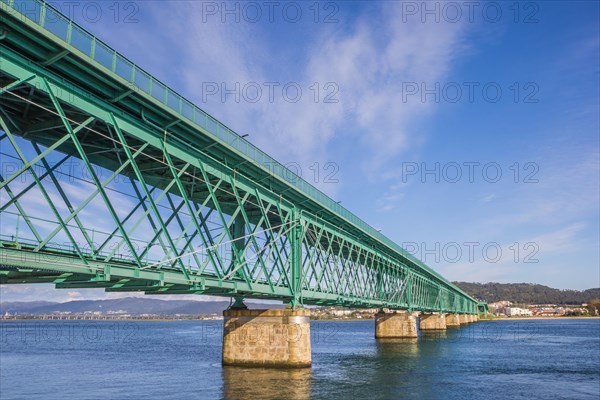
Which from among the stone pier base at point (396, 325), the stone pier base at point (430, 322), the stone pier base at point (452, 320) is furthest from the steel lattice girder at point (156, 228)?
the stone pier base at point (452, 320)

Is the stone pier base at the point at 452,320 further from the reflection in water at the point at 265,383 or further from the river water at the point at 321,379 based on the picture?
the reflection in water at the point at 265,383

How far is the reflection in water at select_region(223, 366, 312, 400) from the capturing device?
91.7ft

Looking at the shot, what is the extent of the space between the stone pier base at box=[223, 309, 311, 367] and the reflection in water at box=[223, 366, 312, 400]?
70cm

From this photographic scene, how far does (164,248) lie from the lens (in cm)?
2631

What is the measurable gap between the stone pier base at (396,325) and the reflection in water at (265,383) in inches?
2021

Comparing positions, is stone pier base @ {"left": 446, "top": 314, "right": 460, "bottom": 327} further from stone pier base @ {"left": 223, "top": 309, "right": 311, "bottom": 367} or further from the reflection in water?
the reflection in water

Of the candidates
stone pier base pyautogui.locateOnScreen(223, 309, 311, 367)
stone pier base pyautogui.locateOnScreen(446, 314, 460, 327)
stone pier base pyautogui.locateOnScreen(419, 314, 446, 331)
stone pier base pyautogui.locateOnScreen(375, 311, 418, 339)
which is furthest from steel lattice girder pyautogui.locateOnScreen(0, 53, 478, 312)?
stone pier base pyautogui.locateOnScreen(446, 314, 460, 327)

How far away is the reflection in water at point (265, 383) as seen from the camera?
2794 cm

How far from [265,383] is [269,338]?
242 inches

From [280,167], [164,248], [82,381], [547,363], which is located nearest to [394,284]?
[547,363]

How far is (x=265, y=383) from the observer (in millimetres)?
31062

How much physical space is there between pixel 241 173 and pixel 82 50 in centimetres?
1637

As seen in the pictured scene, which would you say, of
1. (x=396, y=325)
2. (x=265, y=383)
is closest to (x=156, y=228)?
(x=265, y=383)

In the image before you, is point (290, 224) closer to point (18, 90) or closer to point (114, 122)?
point (114, 122)
